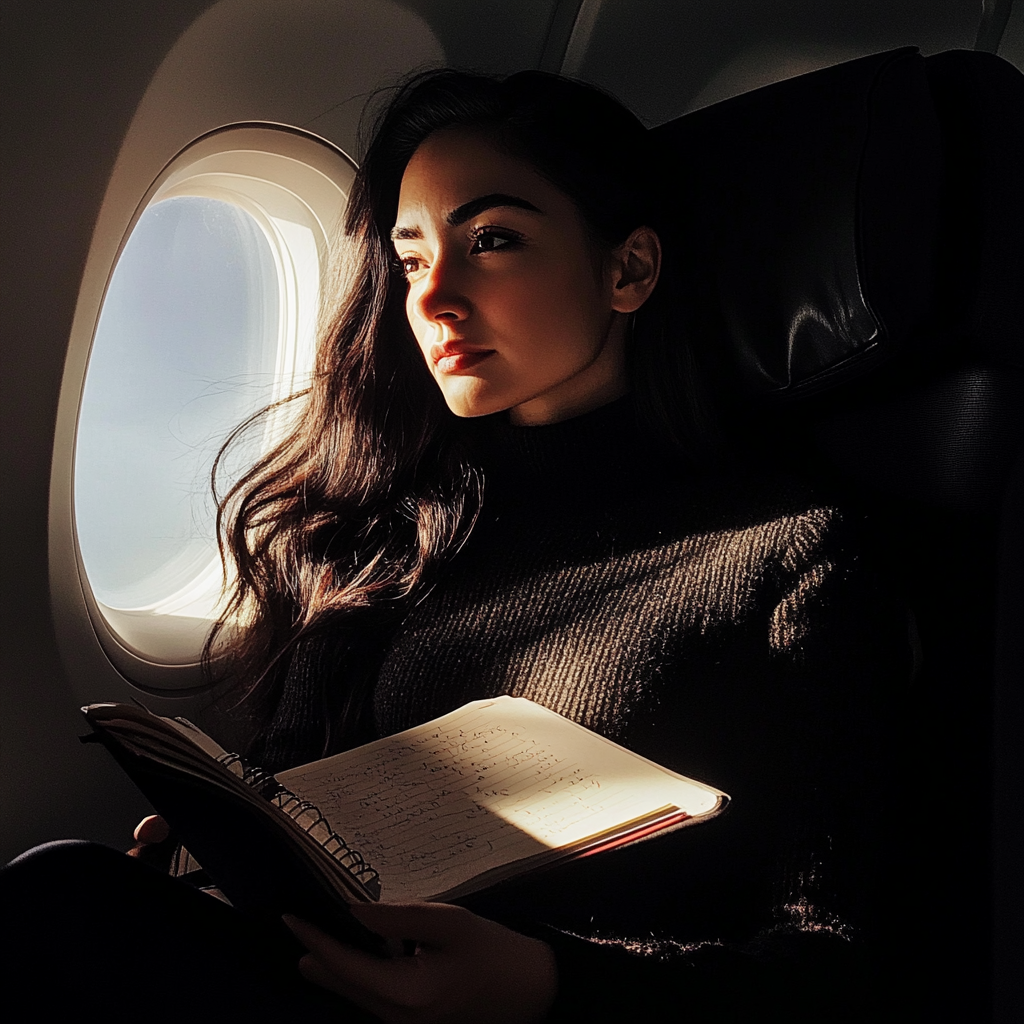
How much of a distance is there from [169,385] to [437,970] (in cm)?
135

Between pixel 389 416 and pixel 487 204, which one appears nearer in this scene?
pixel 487 204

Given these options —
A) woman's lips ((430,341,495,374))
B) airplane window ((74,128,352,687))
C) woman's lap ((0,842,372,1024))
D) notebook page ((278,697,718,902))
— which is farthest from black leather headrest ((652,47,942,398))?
woman's lap ((0,842,372,1024))

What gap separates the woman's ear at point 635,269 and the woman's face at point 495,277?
0.04 meters

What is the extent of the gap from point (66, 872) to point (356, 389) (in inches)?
35.6

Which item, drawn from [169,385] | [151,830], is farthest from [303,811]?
[169,385]

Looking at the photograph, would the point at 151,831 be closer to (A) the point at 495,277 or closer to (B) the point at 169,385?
(A) the point at 495,277

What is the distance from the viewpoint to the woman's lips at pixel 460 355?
1292 mm

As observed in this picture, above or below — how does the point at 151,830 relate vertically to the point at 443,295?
below

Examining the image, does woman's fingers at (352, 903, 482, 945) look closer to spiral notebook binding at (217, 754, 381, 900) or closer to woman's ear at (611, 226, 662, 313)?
spiral notebook binding at (217, 754, 381, 900)

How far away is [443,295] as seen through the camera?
128 centimetres

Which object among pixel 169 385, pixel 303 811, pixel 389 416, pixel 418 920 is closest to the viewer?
pixel 418 920

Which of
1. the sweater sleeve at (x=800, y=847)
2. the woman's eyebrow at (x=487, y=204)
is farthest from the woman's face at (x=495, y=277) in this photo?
the sweater sleeve at (x=800, y=847)

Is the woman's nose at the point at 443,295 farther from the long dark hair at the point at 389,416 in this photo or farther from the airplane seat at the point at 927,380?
the airplane seat at the point at 927,380

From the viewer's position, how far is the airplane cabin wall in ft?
3.78
